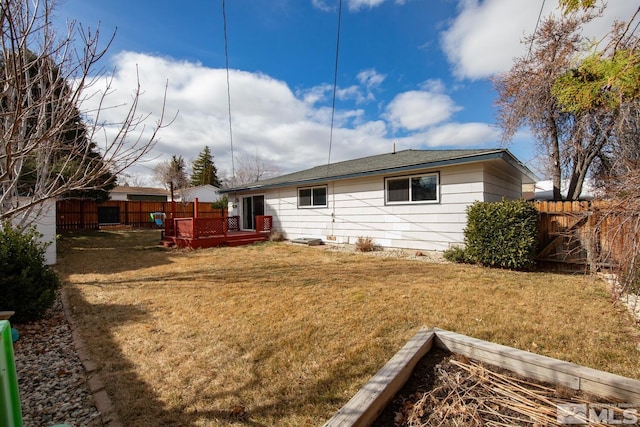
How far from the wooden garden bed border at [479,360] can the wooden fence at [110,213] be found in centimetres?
1918

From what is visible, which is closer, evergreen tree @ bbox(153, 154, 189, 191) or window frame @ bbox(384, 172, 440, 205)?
window frame @ bbox(384, 172, 440, 205)

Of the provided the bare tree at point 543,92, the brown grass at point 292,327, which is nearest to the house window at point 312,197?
the brown grass at point 292,327

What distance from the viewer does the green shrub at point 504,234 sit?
6199 millimetres

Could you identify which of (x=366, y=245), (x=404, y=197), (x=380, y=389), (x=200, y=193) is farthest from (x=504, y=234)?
(x=200, y=193)

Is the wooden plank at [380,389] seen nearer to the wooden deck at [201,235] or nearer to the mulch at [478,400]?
the mulch at [478,400]

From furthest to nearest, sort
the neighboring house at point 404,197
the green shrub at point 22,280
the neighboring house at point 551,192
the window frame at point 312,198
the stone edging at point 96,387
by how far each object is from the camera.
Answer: the window frame at point 312,198 → the neighboring house at point 551,192 → the neighboring house at point 404,197 → the green shrub at point 22,280 → the stone edging at point 96,387

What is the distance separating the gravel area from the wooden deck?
7.29m

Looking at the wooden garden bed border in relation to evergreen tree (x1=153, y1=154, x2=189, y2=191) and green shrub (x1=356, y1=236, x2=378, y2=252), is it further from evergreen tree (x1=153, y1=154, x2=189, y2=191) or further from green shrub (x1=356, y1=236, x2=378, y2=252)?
evergreen tree (x1=153, y1=154, x2=189, y2=191)

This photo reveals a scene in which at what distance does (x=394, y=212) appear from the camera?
908cm

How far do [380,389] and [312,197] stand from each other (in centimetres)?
1007

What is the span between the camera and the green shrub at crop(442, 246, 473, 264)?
23.2 ft

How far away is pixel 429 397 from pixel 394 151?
11.7m

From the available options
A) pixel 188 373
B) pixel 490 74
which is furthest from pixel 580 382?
pixel 490 74

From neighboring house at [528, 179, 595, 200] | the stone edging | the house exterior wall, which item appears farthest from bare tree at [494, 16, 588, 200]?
the stone edging
